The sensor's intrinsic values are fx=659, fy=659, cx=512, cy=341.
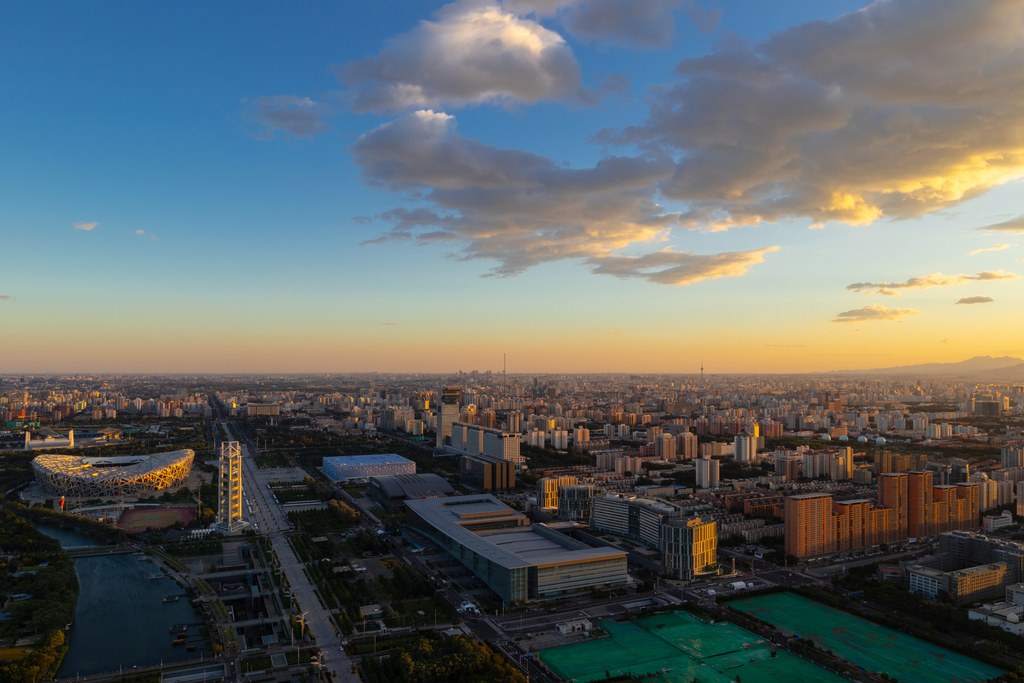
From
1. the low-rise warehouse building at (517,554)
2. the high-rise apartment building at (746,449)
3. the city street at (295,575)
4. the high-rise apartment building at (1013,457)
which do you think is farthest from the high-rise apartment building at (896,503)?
the city street at (295,575)

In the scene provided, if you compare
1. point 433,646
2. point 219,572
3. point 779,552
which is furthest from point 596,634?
point 219,572

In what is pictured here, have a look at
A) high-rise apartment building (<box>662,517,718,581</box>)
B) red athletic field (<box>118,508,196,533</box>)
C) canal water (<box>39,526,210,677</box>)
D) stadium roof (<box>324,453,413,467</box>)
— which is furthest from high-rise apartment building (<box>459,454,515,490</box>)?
canal water (<box>39,526,210,677</box>)

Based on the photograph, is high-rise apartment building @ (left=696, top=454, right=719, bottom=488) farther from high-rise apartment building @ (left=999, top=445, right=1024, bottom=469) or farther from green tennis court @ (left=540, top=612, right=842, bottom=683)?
green tennis court @ (left=540, top=612, right=842, bottom=683)

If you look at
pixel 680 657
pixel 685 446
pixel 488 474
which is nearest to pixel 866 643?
pixel 680 657

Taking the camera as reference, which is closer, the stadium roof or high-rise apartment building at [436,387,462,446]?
the stadium roof

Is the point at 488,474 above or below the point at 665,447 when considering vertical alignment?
below

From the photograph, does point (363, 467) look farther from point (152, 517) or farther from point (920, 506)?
point (920, 506)

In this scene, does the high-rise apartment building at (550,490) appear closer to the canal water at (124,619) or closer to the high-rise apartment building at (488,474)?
the high-rise apartment building at (488,474)

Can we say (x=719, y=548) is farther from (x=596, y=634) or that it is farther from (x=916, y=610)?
(x=596, y=634)
